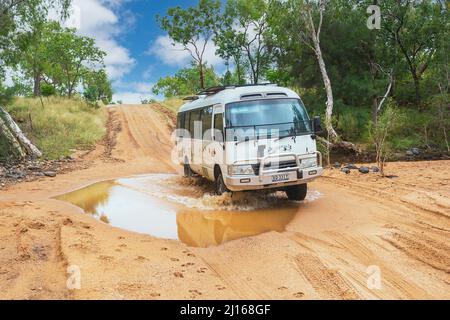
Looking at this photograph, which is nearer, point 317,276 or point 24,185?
point 317,276

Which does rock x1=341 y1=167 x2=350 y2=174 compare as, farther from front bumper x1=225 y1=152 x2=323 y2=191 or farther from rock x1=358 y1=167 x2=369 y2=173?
front bumper x1=225 y1=152 x2=323 y2=191

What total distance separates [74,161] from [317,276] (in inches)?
578

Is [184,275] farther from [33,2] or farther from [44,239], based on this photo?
[33,2]

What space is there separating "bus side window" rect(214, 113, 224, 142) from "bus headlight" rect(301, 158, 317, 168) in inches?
73.7

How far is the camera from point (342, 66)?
22297 millimetres

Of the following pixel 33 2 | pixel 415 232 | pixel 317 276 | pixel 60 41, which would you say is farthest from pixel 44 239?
pixel 60 41

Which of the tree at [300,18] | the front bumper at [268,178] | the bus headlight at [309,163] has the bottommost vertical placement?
the front bumper at [268,178]

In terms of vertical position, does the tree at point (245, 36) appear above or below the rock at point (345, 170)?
above

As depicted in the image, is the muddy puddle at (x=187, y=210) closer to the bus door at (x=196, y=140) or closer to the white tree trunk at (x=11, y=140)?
the bus door at (x=196, y=140)

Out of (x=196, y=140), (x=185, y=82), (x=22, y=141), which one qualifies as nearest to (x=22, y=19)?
(x=22, y=141)

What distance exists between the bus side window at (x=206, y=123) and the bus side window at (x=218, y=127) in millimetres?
475

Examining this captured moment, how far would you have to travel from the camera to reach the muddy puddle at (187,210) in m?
7.83

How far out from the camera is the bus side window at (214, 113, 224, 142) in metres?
9.41

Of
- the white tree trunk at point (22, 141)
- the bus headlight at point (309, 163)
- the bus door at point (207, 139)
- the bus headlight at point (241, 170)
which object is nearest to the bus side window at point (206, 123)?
the bus door at point (207, 139)
